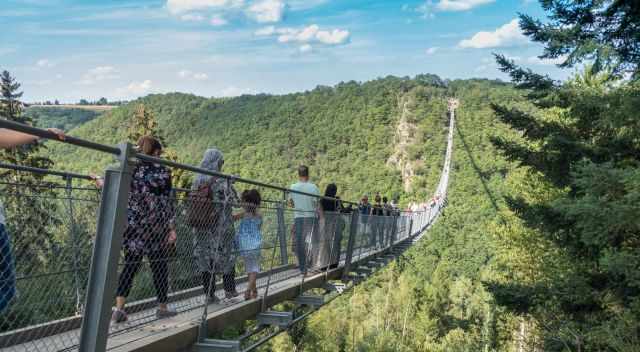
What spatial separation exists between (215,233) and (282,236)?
1.61 metres

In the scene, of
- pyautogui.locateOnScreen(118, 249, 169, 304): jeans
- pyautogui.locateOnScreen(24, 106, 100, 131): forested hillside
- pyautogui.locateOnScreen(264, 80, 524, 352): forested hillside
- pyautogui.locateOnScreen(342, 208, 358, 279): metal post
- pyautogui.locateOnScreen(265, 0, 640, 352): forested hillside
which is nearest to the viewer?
pyautogui.locateOnScreen(118, 249, 169, 304): jeans

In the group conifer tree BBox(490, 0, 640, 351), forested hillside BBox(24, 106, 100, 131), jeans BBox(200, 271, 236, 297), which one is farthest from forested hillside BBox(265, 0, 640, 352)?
forested hillside BBox(24, 106, 100, 131)

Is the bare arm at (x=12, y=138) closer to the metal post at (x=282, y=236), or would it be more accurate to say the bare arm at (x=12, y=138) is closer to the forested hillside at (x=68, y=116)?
the metal post at (x=282, y=236)

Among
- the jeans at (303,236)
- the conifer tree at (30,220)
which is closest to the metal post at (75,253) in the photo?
the conifer tree at (30,220)

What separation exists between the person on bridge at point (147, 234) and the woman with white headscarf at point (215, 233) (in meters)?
0.31

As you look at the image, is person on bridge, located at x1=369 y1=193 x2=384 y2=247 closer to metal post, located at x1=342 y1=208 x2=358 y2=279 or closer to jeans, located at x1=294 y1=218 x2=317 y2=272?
metal post, located at x1=342 y1=208 x2=358 y2=279

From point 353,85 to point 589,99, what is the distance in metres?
127

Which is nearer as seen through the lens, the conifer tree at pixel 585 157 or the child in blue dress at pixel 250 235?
the child in blue dress at pixel 250 235

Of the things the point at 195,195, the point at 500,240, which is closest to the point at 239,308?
the point at 195,195

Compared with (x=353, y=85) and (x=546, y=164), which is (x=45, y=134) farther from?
(x=353, y=85)

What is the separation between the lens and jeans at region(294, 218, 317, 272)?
5770mm

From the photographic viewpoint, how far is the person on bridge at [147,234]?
2969 millimetres

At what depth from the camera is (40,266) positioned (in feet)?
7.77

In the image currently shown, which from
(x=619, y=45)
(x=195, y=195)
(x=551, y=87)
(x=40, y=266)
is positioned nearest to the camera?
(x=40, y=266)
